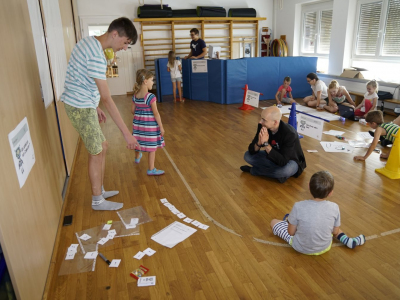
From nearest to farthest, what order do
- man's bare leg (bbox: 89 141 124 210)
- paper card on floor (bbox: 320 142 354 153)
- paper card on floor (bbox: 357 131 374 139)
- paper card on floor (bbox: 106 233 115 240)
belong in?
1. paper card on floor (bbox: 106 233 115 240)
2. man's bare leg (bbox: 89 141 124 210)
3. paper card on floor (bbox: 320 142 354 153)
4. paper card on floor (bbox: 357 131 374 139)

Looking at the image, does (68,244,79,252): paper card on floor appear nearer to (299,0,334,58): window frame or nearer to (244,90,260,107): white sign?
(244,90,260,107): white sign

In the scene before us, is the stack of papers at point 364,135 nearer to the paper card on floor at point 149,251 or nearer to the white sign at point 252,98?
the white sign at point 252,98

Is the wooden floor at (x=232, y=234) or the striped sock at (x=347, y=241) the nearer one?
the wooden floor at (x=232, y=234)

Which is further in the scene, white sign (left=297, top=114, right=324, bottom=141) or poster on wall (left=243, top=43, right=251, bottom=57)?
poster on wall (left=243, top=43, right=251, bottom=57)

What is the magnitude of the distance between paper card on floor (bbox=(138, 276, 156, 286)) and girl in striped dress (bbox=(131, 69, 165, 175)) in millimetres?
1810

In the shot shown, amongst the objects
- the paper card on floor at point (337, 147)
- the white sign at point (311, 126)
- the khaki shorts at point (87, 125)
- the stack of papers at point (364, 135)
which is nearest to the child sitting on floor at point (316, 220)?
the khaki shorts at point (87, 125)

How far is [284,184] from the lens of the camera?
3.61 metres

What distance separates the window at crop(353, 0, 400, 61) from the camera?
715 centimetres

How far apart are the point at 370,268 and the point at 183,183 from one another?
207 centimetres

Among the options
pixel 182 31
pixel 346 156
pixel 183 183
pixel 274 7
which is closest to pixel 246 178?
pixel 183 183

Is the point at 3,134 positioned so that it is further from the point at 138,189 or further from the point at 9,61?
the point at 138,189

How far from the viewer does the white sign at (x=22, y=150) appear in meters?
1.85

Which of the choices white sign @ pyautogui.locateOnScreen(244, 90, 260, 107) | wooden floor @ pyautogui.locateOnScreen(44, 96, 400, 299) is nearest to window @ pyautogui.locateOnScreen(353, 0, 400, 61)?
white sign @ pyautogui.locateOnScreen(244, 90, 260, 107)

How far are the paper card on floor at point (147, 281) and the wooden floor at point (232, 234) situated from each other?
0.04m
